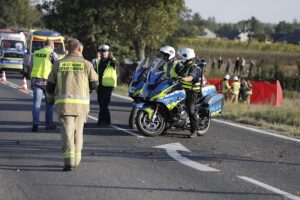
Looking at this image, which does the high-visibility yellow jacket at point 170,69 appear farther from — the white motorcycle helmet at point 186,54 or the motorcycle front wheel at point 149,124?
the motorcycle front wheel at point 149,124

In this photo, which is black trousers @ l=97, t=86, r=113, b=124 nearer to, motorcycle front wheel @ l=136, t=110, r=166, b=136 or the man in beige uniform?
motorcycle front wheel @ l=136, t=110, r=166, b=136

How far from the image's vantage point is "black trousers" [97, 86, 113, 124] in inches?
583

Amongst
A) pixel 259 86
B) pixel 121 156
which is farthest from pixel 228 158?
pixel 259 86

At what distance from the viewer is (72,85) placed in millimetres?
9156

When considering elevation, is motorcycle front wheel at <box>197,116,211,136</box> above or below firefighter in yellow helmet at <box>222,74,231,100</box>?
above

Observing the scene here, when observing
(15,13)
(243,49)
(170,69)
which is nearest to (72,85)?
(170,69)

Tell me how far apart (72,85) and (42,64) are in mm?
4086

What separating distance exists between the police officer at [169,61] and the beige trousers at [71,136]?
4238 mm

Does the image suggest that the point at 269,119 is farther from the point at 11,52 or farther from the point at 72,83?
the point at 11,52

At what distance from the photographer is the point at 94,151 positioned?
1099cm

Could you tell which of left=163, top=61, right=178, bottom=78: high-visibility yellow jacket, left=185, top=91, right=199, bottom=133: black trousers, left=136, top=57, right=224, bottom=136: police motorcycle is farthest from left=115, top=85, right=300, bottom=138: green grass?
left=163, top=61, right=178, bottom=78: high-visibility yellow jacket

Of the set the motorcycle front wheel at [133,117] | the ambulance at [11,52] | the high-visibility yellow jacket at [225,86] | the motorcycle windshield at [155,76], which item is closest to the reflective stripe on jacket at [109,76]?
the motorcycle front wheel at [133,117]

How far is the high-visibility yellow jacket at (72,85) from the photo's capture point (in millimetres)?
9117

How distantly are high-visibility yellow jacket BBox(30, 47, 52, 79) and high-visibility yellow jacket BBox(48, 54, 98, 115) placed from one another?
3.83 metres
